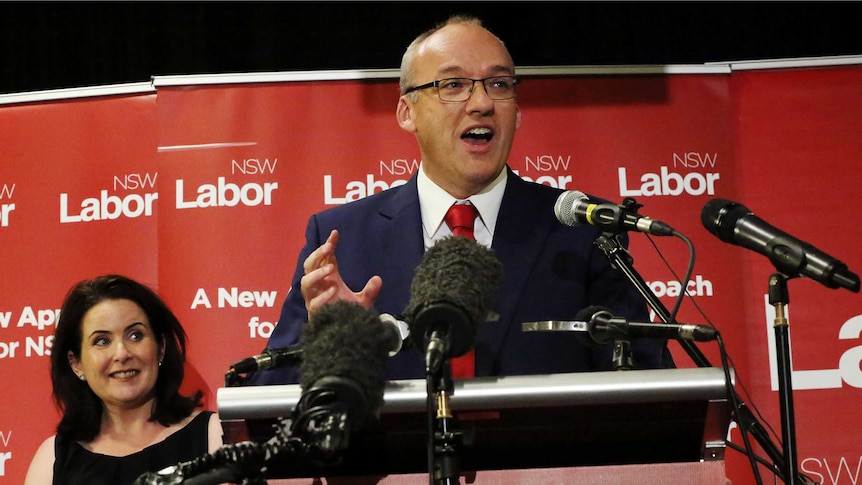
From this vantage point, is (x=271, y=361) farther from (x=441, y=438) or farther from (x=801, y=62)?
(x=801, y=62)

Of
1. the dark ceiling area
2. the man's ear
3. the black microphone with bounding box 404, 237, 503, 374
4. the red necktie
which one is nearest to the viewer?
the black microphone with bounding box 404, 237, 503, 374

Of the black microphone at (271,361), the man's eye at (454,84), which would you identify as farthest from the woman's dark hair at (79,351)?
the black microphone at (271,361)

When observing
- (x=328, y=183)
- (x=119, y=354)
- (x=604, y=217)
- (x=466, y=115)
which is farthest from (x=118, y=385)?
(x=604, y=217)

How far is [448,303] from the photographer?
4.78ft

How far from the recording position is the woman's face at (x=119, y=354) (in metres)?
3.57

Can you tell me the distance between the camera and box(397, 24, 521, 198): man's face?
270 centimetres

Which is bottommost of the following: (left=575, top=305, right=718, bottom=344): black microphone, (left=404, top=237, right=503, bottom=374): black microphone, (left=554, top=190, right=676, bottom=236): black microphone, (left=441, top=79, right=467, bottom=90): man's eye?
(left=575, top=305, right=718, bottom=344): black microphone

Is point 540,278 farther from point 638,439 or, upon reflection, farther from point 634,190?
point 634,190

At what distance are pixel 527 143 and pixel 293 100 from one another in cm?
90

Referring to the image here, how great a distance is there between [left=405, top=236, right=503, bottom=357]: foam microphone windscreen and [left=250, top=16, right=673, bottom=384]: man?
3.04 ft

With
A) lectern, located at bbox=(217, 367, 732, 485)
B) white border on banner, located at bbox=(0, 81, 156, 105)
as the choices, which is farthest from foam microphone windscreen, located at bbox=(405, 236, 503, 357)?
white border on banner, located at bbox=(0, 81, 156, 105)

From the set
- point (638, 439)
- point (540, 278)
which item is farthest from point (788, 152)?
point (638, 439)

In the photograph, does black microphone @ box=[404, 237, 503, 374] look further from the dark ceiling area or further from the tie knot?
the dark ceiling area

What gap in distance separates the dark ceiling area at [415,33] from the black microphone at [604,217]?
228cm
